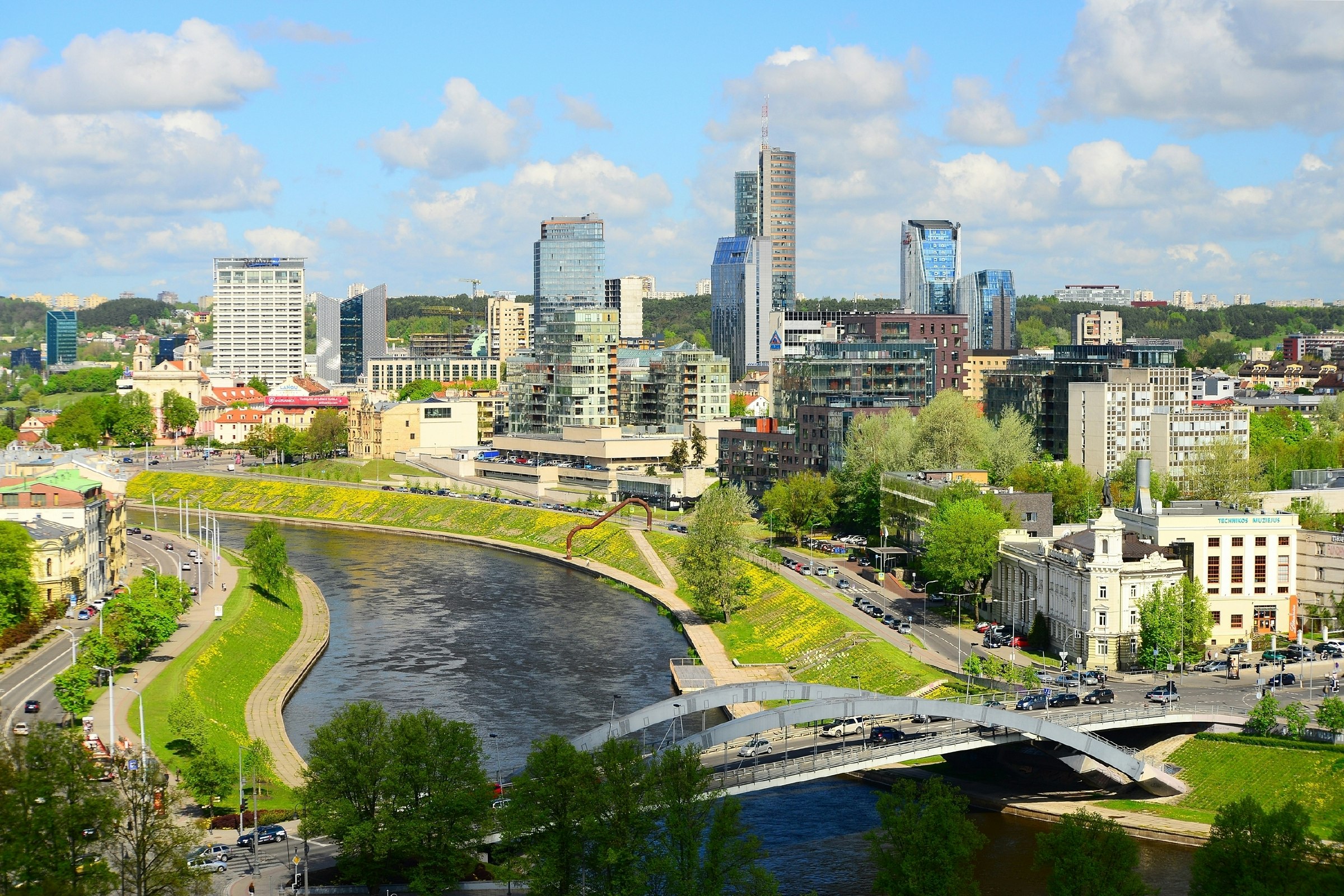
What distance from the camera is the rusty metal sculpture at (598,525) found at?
420 feet

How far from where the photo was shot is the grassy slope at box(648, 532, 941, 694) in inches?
2968

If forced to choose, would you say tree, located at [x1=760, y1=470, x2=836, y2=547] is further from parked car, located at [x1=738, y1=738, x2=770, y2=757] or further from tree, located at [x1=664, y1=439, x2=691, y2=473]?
parked car, located at [x1=738, y1=738, x2=770, y2=757]

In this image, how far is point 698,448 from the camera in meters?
157

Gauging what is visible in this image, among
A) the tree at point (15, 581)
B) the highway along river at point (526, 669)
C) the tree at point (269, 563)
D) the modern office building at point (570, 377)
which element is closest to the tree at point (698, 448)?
the modern office building at point (570, 377)

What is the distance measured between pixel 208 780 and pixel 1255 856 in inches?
1376

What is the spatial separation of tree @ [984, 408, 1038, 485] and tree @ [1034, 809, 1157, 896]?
249ft

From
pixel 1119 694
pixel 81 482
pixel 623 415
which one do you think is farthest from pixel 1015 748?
pixel 623 415

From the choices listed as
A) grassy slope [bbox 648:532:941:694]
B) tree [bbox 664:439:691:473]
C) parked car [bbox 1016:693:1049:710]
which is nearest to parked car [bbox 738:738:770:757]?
parked car [bbox 1016:693:1049:710]

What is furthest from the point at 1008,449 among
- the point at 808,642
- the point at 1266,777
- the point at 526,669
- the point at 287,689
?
the point at 1266,777

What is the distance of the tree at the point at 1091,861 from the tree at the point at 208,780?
2888 centimetres

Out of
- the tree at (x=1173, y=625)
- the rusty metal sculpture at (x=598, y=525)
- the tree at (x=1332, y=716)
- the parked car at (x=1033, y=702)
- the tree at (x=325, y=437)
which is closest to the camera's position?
the tree at (x=1332, y=716)

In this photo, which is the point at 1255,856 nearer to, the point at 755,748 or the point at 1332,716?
the point at 1332,716

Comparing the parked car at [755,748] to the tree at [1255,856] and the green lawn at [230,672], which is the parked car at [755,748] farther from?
the tree at [1255,856]

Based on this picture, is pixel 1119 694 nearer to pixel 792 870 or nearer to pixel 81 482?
pixel 792 870
